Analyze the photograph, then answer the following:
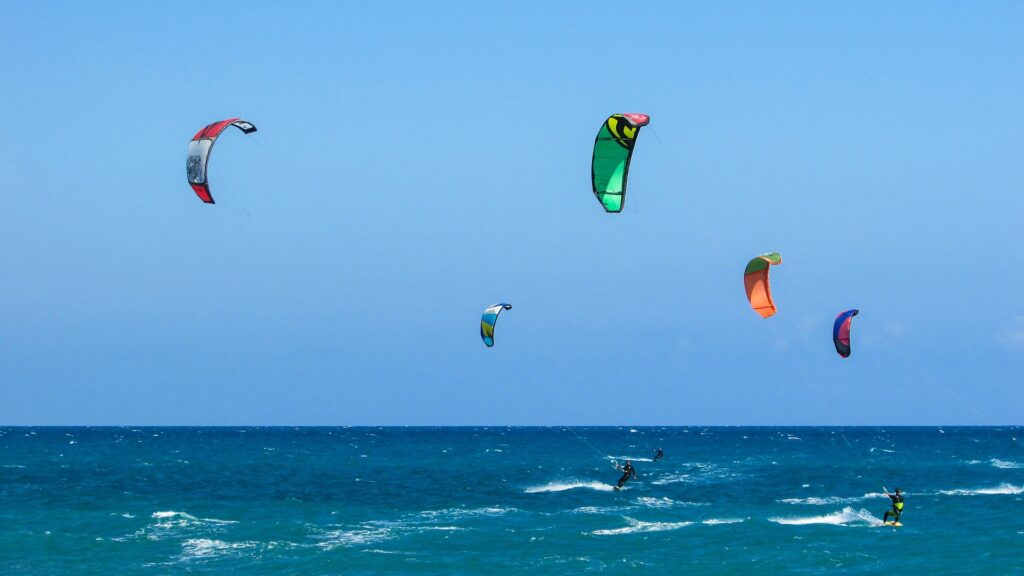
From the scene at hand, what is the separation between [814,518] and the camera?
133 ft

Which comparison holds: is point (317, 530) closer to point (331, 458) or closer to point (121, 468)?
point (121, 468)

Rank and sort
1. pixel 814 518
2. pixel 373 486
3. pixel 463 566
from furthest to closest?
pixel 373 486
pixel 814 518
pixel 463 566

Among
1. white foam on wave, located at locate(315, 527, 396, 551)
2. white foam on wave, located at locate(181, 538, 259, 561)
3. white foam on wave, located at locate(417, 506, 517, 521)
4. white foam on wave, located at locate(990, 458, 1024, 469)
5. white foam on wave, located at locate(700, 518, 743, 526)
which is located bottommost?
white foam on wave, located at locate(181, 538, 259, 561)

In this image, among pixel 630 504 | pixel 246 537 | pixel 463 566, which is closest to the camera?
pixel 463 566

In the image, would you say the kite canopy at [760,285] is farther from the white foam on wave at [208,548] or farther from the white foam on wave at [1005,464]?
the white foam on wave at [1005,464]

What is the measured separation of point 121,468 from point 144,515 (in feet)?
112

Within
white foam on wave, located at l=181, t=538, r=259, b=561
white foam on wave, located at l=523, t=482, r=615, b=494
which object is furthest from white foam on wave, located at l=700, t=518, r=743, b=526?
white foam on wave, located at l=181, t=538, r=259, b=561

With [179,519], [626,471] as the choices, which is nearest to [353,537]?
[179,519]

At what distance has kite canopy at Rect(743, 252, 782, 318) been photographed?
32906 millimetres

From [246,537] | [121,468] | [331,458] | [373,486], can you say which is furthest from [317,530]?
[331,458]

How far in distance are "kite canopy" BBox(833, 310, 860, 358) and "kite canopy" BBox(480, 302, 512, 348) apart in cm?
979

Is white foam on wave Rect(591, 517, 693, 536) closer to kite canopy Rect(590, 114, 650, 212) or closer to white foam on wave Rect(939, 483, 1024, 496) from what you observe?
kite canopy Rect(590, 114, 650, 212)

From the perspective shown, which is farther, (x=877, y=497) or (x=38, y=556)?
(x=877, y=497)

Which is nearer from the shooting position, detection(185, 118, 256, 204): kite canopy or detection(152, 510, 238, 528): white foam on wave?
detection(185, 118, 256, 204): kite canopy
